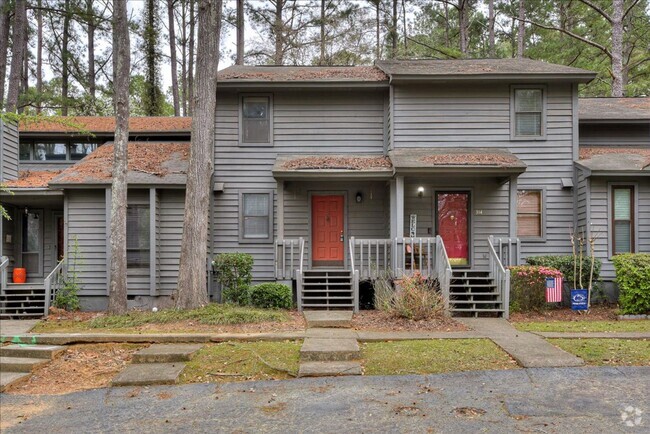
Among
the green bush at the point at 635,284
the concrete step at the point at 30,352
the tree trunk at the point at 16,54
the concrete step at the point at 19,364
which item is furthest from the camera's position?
the tree trunk at the point at 16,54

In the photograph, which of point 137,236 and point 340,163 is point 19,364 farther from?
point 340,163

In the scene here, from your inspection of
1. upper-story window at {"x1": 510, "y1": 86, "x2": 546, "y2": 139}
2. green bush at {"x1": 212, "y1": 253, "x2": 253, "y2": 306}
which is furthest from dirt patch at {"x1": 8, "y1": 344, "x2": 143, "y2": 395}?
upper-story window at {"x1": 510, "y1": 86, "x2": 546, "y2": 139}

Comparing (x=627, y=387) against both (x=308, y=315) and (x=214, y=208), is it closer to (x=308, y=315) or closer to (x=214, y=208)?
(x=308, y=315)

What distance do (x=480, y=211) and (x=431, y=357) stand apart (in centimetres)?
703

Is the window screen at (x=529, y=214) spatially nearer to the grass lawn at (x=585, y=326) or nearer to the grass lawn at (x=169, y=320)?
the grass lawn at (x=585, y=326)

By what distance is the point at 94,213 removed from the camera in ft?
39.2

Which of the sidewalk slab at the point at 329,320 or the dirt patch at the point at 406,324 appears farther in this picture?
the sidewalk slab at the point at 329,320

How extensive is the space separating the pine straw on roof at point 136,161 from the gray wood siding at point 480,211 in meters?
6.28

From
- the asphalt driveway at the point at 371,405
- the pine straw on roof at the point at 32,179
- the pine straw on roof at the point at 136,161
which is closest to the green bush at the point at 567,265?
the asphalt driveway at the point at 371,405

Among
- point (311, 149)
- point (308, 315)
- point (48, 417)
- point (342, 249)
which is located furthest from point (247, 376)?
point (311, 149)

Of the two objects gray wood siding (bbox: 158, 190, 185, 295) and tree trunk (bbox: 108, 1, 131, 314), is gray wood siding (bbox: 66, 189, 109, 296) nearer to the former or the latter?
gray wood siding (bbox: 158, 190, 185, 295)

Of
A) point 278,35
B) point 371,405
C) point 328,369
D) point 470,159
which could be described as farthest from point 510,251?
point 278,35

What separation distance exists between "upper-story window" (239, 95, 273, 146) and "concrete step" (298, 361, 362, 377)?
26.2 ft

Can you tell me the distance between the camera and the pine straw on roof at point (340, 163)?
11812mm
